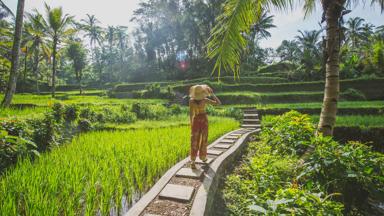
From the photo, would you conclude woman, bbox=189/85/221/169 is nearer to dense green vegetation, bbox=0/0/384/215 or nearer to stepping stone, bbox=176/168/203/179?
stepping stone, bbox=176/168/203/179

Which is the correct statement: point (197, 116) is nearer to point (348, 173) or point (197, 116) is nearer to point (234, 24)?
point (234, 24)

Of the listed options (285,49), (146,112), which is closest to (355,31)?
(285,49)

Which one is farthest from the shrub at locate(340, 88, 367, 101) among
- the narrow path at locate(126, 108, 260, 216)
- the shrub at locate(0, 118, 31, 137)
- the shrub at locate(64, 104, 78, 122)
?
the shrub at locate(0, 118, 31, 137)

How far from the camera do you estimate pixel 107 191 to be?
2361 millimetres

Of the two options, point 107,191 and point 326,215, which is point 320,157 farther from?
point 107,191

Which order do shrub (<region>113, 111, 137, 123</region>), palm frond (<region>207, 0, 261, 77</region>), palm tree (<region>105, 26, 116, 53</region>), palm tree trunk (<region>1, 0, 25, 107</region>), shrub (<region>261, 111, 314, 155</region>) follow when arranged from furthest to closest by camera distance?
palm tree (<region>105, 26, 116, 53</region>)
shrub (<region>113, 111, 137, 123</region>)
palm tree trunk (<region>1, 0, 25, 107</region>)
shrub (<region>261, 111, 314, 155</region>)
palm frond (<region>207, 0, 261, 77</region>)

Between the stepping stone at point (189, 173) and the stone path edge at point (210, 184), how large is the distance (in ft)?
0.44

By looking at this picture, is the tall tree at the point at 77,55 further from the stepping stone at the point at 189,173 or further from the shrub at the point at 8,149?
the stepping stone at the point at 189,173

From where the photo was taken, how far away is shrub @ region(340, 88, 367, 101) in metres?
16.3

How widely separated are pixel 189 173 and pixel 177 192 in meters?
0.59

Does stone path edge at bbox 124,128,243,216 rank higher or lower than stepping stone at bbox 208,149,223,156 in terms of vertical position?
lower

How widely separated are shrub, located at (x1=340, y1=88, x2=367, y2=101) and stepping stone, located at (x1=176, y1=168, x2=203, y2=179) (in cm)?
1795

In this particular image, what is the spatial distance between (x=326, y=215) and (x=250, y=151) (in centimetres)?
412

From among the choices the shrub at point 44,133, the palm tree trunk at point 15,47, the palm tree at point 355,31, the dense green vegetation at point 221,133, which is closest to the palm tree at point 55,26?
the dense green vegetation at point 221,133
